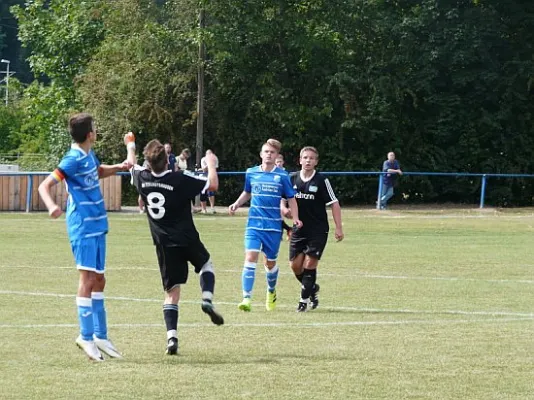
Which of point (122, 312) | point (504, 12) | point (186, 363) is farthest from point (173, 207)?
point (504, 12)

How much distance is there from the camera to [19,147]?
85.9m

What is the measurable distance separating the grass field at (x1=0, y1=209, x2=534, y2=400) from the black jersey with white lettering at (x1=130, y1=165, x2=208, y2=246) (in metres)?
0.95

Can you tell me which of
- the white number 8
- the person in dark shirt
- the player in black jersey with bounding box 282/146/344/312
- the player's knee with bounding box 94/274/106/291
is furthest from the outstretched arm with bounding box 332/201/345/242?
the person in dark shirt

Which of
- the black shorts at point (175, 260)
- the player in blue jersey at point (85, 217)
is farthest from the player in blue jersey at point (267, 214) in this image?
the player in blue jersey at point (85, 217)

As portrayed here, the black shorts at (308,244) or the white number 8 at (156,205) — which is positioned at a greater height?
the white number 8 at (156,205)

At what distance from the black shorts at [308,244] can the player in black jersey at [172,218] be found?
351 cm

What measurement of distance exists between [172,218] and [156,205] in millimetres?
177

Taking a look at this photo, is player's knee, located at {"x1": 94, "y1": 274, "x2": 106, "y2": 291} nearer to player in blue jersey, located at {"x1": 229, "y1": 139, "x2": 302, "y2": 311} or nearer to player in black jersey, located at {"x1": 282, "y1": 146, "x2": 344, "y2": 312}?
player in blue jersey, located at {"x1": 229, "y1": 139, "x2": 302, "y2": 311}

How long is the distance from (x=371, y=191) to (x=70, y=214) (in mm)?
34033

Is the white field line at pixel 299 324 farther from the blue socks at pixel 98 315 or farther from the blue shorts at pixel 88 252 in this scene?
the blue shorts at pixel 88 252

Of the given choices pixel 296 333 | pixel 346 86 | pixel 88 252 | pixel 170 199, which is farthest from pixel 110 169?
pixel 346 86

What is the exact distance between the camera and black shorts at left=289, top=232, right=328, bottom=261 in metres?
13.5

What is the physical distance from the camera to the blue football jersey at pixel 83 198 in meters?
9.23

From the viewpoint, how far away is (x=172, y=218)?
9.88 m
